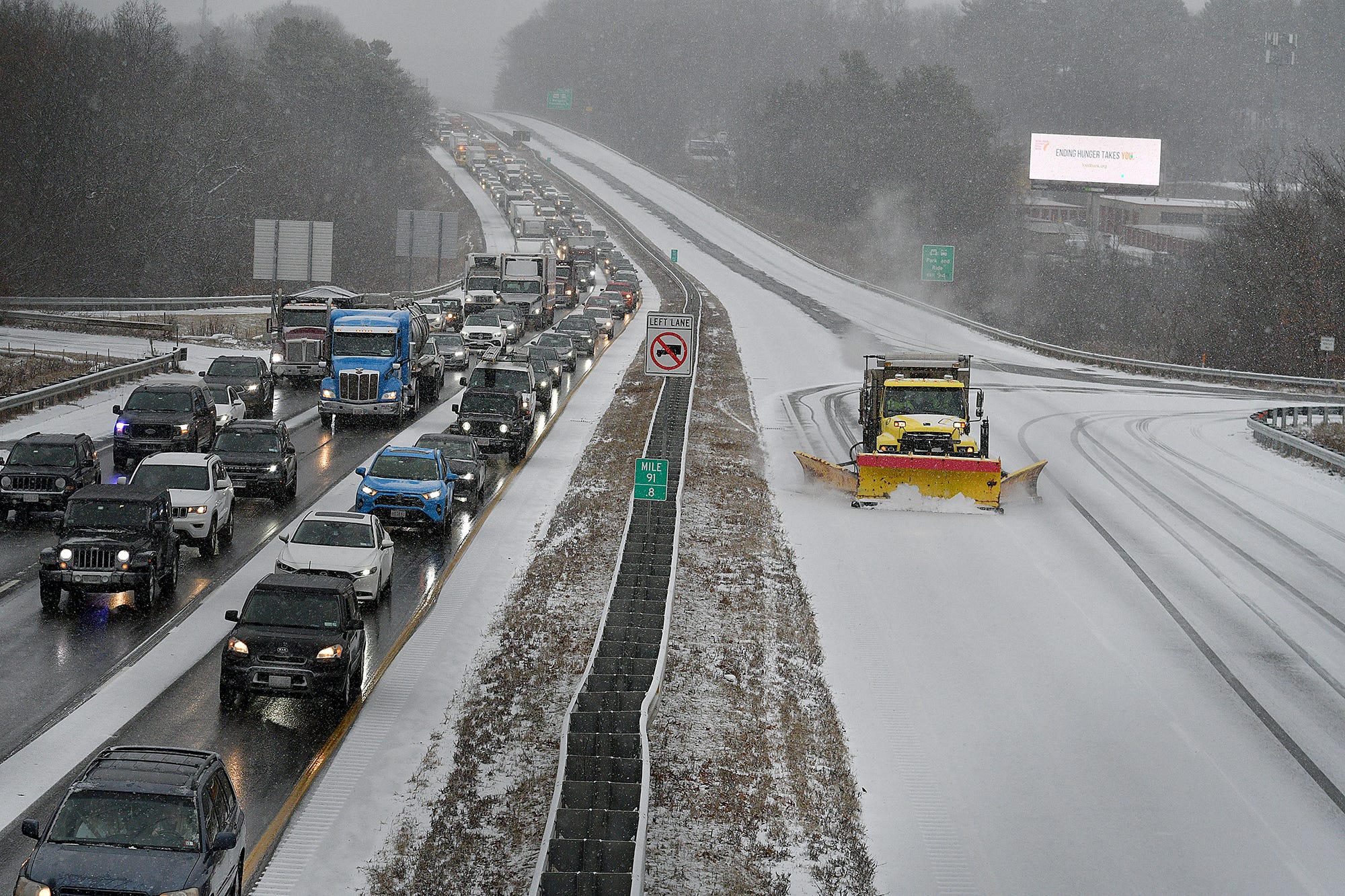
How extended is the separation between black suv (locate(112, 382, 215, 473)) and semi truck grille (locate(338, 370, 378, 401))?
233 inches

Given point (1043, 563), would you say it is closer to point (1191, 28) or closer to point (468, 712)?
point (468, 712)

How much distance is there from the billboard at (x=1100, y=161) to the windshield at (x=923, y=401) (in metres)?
76.7

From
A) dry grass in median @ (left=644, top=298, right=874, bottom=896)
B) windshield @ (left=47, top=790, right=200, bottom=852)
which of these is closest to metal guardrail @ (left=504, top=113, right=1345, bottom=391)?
dry grass in median @ (left=644, top=298, right=874, bottom=896)

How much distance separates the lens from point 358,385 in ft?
126

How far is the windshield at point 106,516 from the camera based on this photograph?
69.0 ft

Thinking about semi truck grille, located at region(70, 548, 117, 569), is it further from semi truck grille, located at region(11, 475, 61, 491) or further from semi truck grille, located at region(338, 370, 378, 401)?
Result: semi truck grille, located at region(338, 370, 378, 401)

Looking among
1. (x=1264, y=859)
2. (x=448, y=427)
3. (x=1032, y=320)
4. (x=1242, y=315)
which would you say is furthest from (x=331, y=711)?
(x=1032, y=320)

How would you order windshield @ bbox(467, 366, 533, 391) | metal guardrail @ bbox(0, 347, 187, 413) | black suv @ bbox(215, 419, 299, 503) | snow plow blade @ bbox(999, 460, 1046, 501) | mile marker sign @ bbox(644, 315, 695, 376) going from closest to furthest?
1. mile marker sign @ bbox(644, 315, 695, 376)
2. black suv @ bbox(215, 419, 299, 503)
3. snow plow blade @ bbox(999, 460, 1046, 501)
4. metal guardrail @ bbox(0, 347, 187, 413)
5. windshield @ bbox(467, 366, 533, 391)

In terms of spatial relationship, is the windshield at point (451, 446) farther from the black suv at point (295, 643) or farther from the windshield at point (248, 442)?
the black suv at point (295, 643)

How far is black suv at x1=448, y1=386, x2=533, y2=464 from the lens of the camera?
34.8 meters

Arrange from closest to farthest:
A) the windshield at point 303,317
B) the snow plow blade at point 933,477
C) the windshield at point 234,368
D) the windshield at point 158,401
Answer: the snow plow blade at point 933,477 < the windshield at point 158,401 < the windshield at point 234,368 < the windshield at point 303,317

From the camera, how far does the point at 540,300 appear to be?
223ft

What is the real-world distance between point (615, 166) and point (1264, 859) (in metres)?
161

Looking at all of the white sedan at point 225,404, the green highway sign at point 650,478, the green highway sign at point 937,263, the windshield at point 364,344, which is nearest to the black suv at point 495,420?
the windshield at point 364,344
